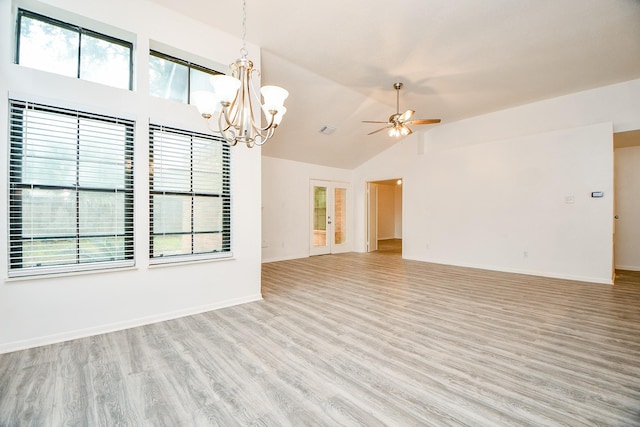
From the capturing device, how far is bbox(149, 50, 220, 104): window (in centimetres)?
332

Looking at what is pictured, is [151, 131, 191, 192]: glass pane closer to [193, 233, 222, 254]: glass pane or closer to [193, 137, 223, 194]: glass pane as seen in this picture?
[193, 137, 223, 194]: glass pane

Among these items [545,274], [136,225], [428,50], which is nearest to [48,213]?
[136,225]

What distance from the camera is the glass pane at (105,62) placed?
2887 mm

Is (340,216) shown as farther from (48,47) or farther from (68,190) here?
(48,47)

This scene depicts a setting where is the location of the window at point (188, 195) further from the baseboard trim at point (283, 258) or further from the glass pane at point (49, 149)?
the baseboard trim at point (283, 258)

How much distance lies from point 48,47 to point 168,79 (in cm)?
105

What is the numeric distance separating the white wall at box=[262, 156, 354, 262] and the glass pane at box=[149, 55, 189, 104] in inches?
127

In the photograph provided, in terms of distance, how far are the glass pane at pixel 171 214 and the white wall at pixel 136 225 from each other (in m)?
0.15

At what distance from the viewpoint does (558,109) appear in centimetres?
534

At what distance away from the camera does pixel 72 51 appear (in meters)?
2.83

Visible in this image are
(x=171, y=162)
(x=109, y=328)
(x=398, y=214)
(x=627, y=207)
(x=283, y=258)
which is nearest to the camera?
(x=109, y=328)

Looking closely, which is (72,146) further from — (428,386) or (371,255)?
(371,255)

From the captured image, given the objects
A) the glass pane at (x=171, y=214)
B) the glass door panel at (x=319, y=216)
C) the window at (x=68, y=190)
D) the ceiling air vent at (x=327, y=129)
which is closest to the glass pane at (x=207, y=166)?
the glass pane at (x=171, y=214)

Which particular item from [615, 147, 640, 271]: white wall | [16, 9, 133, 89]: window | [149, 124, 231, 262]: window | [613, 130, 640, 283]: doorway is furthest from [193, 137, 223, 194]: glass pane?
[615, 147, 640, 271]: white wall
